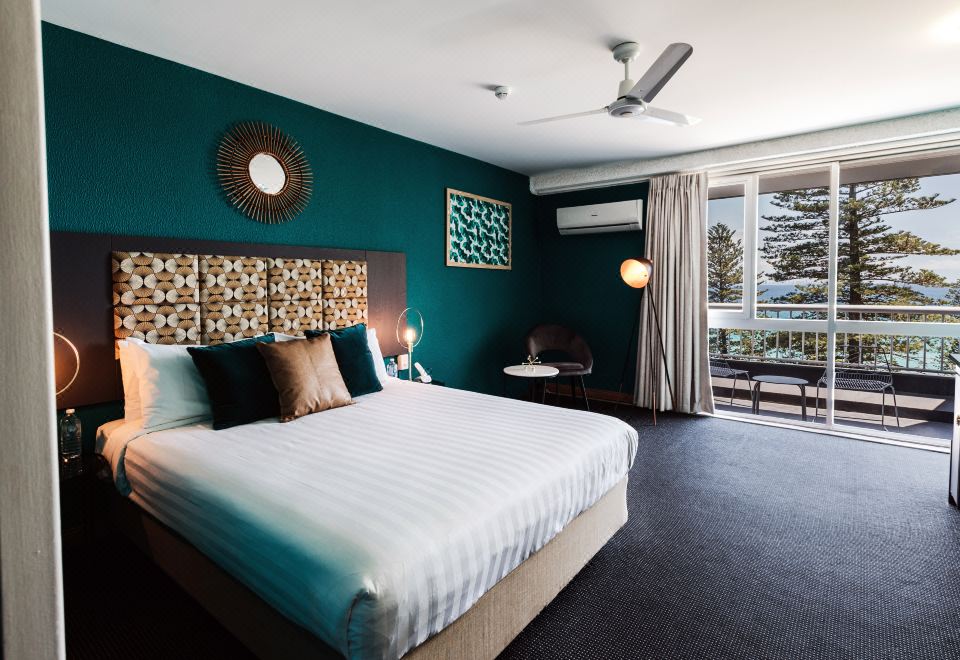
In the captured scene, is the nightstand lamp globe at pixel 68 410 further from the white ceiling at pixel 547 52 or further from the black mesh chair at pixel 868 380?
the black mesh chair at pixel 868 380

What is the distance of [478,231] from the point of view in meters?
5.23

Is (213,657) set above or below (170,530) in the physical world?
below

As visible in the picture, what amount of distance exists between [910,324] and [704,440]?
189 cm

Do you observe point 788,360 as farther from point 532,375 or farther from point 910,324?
point 532,375

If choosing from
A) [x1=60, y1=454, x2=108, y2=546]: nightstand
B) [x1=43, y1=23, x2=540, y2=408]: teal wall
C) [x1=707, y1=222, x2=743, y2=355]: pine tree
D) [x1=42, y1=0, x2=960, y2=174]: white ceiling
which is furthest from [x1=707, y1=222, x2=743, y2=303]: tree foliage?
[x1=60, y1=454, x2=108, y2=546]: nightstand

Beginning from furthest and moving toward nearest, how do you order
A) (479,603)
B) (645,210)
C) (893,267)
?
1. (645,210)
2. (893,267)
3. (479,603)

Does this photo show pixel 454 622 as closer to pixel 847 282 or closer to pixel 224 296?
pixel 224 296

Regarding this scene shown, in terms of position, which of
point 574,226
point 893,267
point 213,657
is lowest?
point 213,657

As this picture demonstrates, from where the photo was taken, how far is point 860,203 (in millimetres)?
5078

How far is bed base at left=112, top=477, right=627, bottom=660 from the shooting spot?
150 centimetres

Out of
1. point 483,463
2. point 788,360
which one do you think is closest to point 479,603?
point 483,463

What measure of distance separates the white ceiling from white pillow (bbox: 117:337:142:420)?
1636 mm

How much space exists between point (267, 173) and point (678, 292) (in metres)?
3.92

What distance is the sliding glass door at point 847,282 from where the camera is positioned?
180 inches
